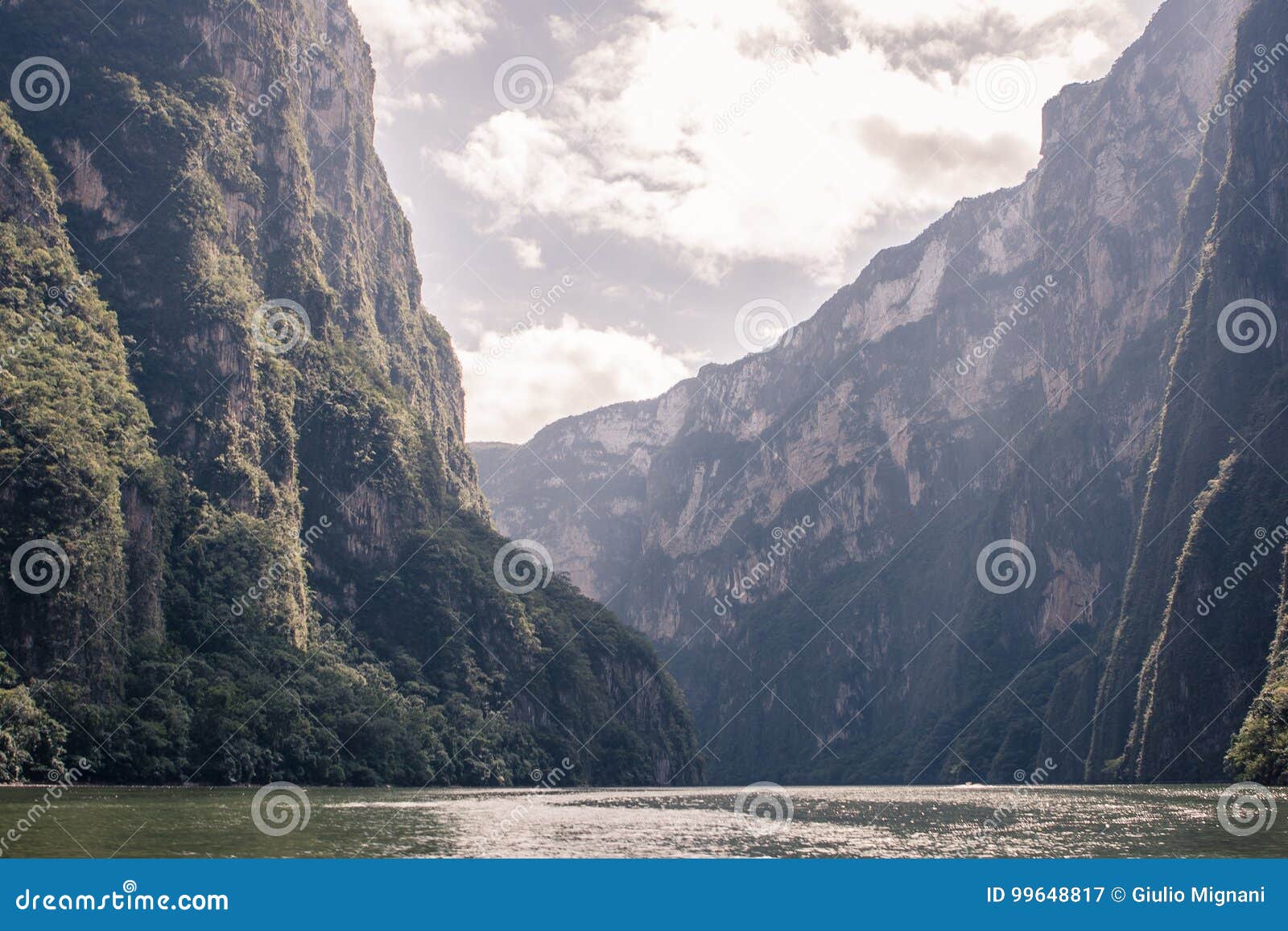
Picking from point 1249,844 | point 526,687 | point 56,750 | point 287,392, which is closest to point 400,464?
point 287,392

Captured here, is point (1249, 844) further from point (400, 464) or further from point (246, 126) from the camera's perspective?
point (246, 126)

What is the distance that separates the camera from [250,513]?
138 meters
